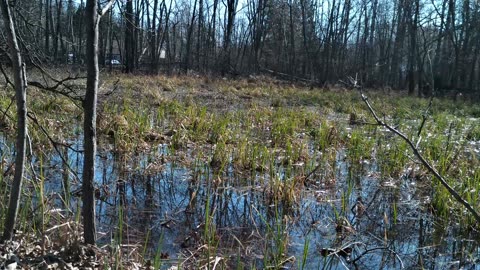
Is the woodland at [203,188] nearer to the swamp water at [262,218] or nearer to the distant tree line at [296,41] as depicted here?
the swamp water at [262,218]

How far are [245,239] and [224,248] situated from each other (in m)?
0.27

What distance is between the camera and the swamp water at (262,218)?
3.12m

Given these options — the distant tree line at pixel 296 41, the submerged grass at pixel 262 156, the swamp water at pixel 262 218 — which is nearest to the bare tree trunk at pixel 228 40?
the distant tree line at pixel 296 41

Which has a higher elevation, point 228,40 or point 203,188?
point 228,40

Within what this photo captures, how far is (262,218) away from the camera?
319cm

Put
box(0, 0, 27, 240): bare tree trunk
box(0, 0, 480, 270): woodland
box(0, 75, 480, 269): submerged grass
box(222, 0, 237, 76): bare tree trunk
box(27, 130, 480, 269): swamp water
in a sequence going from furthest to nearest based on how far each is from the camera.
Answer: box(222, 0, 237, 76): bare tree trunk
box(0, 75, 480, 269): submerged grass
box(27, 130, 480, 269): swamp water
box(0, 0, 480, 270): woodland
box(0, 0, 27, 240): bare tree trunk

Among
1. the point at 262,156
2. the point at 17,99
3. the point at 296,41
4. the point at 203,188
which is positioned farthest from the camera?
the point at 296,41

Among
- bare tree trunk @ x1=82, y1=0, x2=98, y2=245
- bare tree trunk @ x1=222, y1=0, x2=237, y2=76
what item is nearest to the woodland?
bare tree trunk @ x1=82, y1=0, x2=98, y2=245

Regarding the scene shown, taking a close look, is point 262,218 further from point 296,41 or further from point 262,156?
point 296,41

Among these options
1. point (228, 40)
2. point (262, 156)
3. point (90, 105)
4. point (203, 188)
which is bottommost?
point (203, 188)

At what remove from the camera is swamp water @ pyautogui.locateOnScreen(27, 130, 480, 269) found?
3117 millimetres

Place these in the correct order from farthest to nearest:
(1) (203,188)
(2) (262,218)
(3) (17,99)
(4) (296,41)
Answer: (4) (296,41)
(1) (203,188)
(2) (262,218)
(3) (17,99)

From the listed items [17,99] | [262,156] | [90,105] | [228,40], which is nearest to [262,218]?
[90,105]

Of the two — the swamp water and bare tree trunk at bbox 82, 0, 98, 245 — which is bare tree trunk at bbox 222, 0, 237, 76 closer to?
the swamp water
